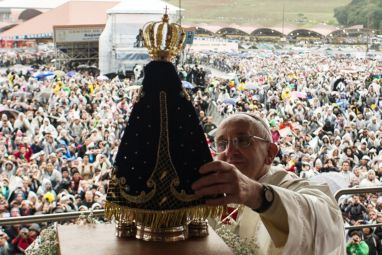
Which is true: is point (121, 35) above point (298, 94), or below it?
above

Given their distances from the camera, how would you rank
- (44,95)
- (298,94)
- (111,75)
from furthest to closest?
(298,94)
(44,95)
(111,75)

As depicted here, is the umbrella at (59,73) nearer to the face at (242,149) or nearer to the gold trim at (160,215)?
the face at (242,149)

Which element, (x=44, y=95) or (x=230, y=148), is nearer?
(x=230, y=148)

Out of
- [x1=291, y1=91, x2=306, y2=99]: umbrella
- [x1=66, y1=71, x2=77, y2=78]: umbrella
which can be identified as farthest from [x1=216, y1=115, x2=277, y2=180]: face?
[x1=291, y1=91, x2=306, y2=99]: umbrella

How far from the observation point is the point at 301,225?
2.83 feet

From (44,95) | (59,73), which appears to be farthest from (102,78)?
(44,95)

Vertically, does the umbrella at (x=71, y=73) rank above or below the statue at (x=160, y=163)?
below

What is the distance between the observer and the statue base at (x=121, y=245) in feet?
2.51

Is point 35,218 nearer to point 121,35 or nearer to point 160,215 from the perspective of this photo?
point 160,215

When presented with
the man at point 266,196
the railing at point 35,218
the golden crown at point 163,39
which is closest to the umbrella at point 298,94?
the railing at point 35,218

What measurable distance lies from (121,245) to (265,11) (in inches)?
275

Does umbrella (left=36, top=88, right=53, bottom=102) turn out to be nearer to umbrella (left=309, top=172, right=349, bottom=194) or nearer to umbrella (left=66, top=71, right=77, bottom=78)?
umbrella (left=66, top=71, right=77, bottom=78)

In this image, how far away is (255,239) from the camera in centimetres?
96

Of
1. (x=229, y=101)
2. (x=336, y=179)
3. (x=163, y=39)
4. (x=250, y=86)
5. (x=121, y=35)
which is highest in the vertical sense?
(x=121, y=35)
